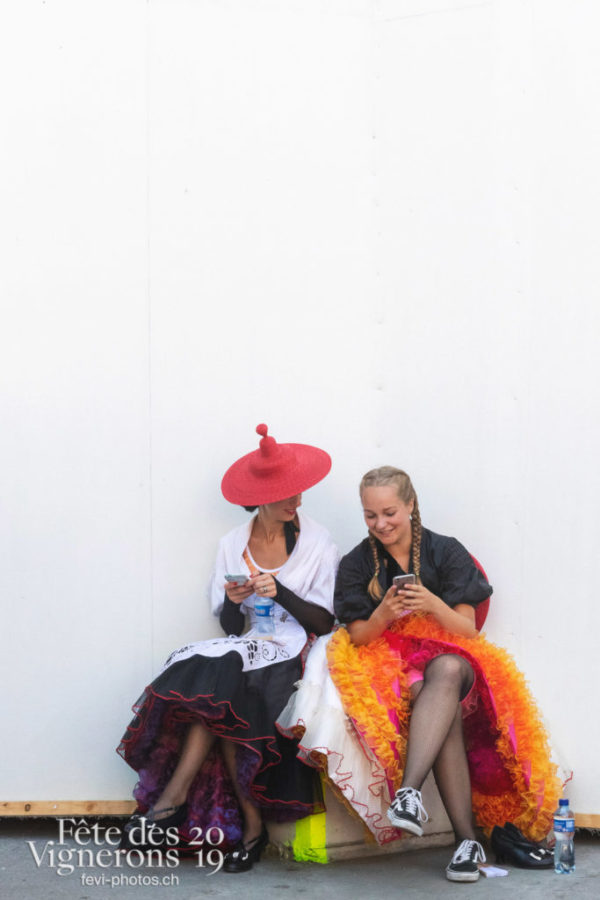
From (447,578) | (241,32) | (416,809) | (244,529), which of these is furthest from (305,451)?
(241,32)

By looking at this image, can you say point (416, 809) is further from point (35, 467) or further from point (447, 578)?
point (35, 467)

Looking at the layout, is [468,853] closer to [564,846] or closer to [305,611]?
[564,846]

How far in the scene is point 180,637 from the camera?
4445 millimetres

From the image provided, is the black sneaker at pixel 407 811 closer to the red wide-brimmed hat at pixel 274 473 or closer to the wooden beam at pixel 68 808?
the red wide-brimmed hat at pixel 274 473

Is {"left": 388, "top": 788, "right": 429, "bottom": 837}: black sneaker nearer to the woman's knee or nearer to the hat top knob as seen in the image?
the woman's knee

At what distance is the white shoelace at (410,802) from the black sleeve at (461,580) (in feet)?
2.50

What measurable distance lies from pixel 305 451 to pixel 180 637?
3.04ft

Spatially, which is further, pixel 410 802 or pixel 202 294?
pixel 202 294

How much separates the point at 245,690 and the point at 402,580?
68cm

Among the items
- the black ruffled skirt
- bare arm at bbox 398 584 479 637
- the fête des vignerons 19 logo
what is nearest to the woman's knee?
bare arm at bbox 398 584 479 637

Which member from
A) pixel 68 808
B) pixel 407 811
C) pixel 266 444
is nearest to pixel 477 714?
pixel 407 811

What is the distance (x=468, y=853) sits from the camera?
11.9ft

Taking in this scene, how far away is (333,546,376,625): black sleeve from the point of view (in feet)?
13.3

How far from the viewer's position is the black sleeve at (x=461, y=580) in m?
4.01
